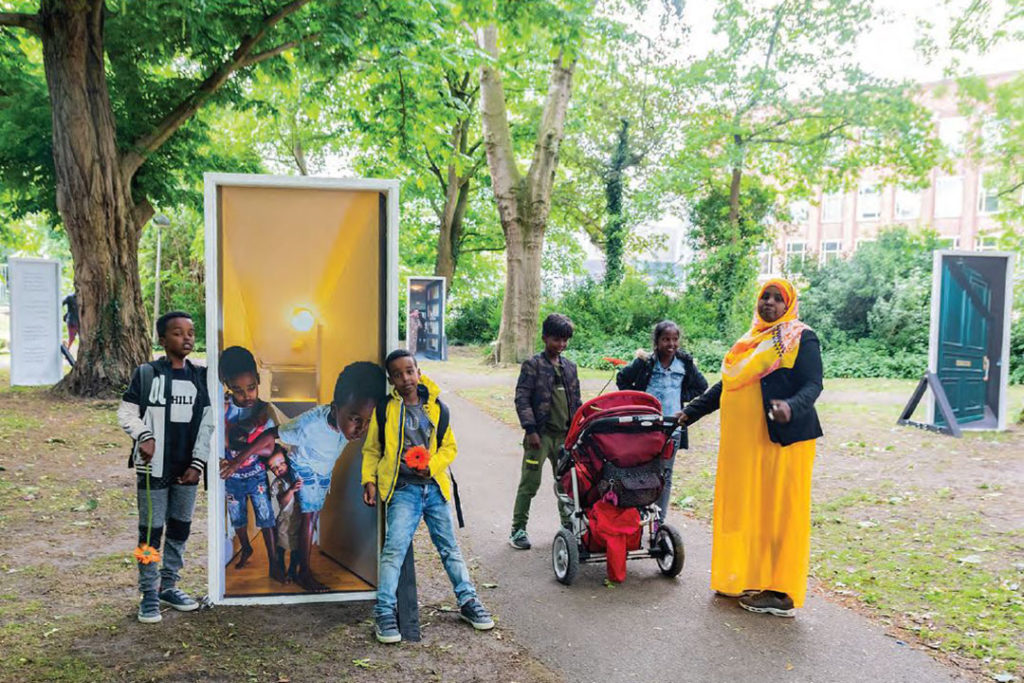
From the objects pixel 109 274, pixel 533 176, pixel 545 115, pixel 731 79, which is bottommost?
pixel 109 274

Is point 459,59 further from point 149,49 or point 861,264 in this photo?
point 861,264

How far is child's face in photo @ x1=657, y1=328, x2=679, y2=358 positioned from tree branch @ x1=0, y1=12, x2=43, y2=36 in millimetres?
11163

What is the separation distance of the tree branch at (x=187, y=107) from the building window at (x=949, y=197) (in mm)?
44741

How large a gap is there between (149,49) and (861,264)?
23007mm

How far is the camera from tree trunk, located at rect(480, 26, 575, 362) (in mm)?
19781

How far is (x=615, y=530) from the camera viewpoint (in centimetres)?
532

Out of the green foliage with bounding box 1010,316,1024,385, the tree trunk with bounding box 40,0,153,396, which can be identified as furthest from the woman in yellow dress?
the green foliage with bounding box 1010,316,1024,385

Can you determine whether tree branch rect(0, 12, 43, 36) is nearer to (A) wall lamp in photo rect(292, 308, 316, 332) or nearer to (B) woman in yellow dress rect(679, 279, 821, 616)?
(A) wall lamp in photo rect(292, 308, 316, 332)

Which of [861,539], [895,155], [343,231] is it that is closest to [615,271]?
[895,155]

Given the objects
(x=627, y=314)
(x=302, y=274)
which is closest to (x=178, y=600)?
(x=302, y=274)

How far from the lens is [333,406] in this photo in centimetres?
468

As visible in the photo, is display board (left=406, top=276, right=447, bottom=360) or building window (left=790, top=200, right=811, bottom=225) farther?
building window (left=790, top=200, right=811, bottom=225)

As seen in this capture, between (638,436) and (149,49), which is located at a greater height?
(149,49)

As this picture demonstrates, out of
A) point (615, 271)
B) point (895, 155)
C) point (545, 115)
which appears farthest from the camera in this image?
point (615, 271)
